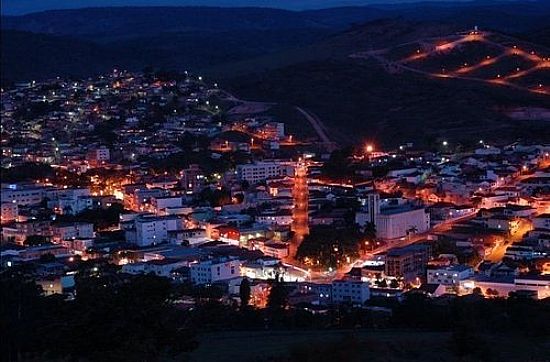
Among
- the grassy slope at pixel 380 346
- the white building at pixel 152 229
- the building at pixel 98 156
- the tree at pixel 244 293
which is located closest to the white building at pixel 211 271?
the tree at pixel 244 293

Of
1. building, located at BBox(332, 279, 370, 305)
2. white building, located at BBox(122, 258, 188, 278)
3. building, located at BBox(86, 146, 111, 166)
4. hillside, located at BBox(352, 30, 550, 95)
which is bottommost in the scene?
building, located at BBox(332, 279, 370, 305)

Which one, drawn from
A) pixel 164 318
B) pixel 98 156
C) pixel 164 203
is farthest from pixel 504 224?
pixel 98 156

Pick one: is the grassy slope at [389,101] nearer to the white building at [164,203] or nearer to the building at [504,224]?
the white building at [164,203]

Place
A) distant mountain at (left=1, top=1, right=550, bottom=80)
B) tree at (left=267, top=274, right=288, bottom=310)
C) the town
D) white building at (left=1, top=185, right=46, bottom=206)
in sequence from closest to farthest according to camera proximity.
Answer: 1. tree at (left=267, top=274, right=288, bottom=310)
2. the town
3. white building at (left=1, top=185, right=46, bottom=206)
4. distant mountain at (left=1, top=1, right=550, bottom=80)

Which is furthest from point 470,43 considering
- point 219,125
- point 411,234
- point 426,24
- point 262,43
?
point 262,43

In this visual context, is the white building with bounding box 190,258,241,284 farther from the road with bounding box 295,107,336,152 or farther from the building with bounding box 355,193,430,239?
the road with bounding box 295,107,336,152

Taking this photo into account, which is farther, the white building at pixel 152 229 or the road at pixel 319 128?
the road at pixel 319 128

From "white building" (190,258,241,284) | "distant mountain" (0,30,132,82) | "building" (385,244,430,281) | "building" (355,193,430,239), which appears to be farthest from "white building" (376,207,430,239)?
"distant mountain" (0,30,132,82)
